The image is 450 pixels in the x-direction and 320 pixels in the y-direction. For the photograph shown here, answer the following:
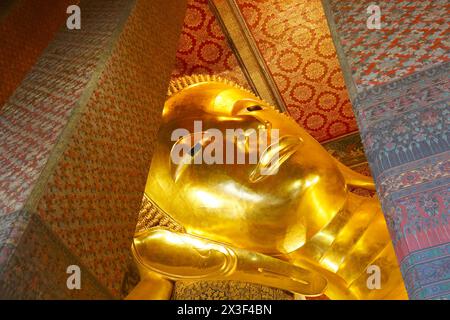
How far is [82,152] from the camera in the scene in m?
1.43

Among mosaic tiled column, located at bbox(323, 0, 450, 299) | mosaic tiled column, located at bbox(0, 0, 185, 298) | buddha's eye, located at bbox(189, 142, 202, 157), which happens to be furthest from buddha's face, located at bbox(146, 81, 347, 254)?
mosaic tiled column, located at bbox(323, 0, 450, 299)

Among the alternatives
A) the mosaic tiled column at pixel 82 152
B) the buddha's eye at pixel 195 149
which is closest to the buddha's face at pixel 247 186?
the buddha's eye at pixel 195 149

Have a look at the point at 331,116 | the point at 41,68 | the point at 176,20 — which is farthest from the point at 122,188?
the point at 331,116

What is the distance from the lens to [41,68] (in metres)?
1.92

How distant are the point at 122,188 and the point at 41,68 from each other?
0.66 m

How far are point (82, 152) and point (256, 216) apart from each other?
92 centimetres

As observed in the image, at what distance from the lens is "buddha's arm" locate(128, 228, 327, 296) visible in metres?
1.98

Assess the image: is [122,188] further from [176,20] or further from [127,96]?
[176,20]

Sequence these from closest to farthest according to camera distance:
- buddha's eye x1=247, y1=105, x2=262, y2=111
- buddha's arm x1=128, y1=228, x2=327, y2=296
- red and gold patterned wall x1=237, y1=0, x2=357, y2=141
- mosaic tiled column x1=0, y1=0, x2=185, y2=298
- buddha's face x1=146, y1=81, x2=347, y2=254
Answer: mosaic tiled column x1=0, y1=0, x2=185, y2=298
buddha's arm x1=128, y1=228, x2=327, y2=296
buddha's face x1=146, y1=81, x2=347, y2=254
buddha's eye x1=247, y1=105, x2=262, y2=111
red and gold patterned wall x1=237, y1=0, x2=357, y2=141

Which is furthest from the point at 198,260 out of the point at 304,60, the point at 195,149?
the point at 304,60

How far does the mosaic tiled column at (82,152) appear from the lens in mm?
1184

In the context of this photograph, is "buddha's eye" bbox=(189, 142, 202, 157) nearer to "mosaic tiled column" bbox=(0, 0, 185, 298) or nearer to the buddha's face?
the buddha's face

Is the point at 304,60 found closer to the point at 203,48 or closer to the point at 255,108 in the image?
the point at 203,48
